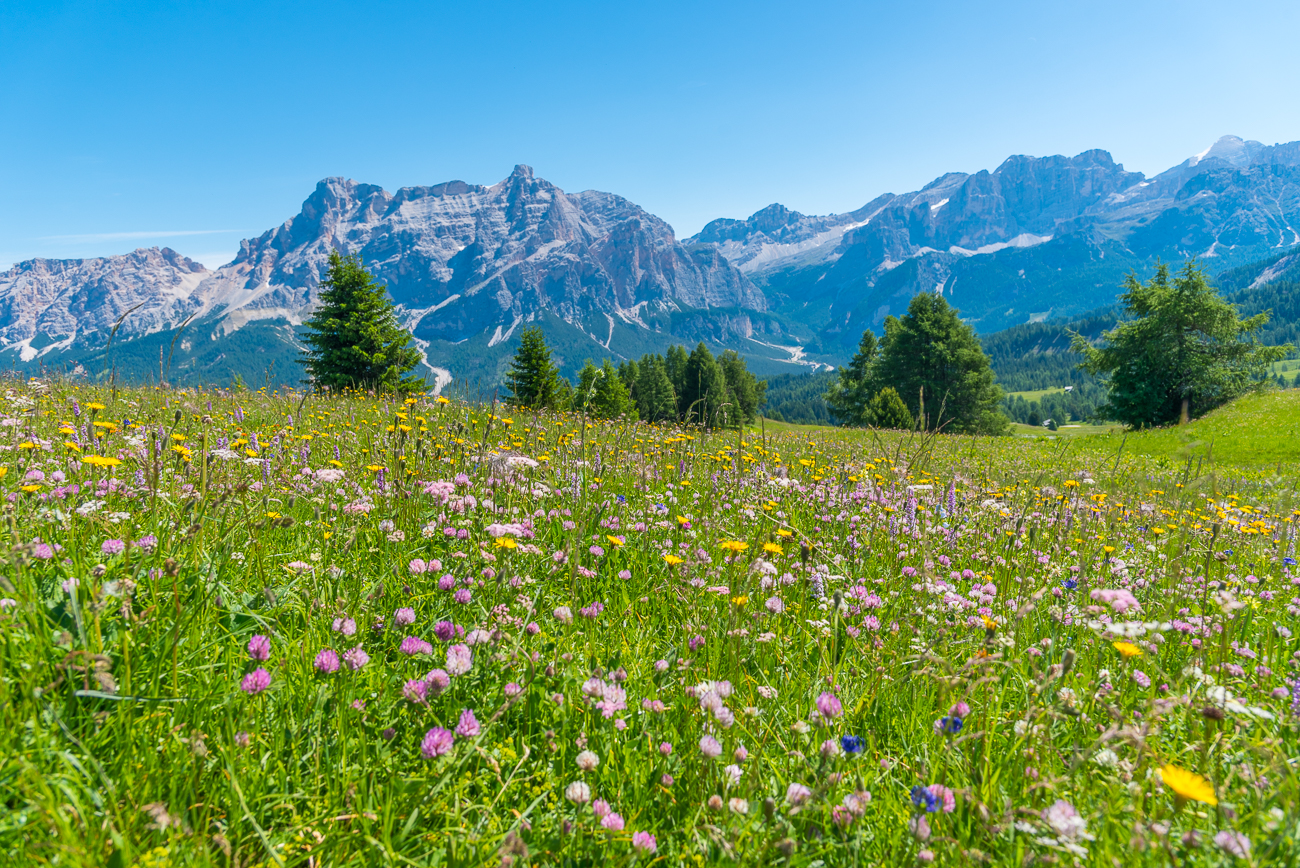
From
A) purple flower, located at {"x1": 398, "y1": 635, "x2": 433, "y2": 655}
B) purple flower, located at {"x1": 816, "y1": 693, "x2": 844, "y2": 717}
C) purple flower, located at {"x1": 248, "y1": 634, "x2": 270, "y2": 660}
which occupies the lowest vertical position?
purple flower, located at {"x1": 816, "y1": 693, "x2": 844, "y2": 717}

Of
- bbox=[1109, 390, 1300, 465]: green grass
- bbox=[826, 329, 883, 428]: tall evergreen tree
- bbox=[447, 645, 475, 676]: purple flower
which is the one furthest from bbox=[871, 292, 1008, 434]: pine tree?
bbox=[447, 645, 475, 676]: purple flower

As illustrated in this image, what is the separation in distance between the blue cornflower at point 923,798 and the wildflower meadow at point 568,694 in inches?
0.6

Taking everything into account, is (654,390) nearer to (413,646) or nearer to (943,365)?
(943,365)

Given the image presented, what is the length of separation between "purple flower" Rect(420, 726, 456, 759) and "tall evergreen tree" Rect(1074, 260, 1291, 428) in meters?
45.3

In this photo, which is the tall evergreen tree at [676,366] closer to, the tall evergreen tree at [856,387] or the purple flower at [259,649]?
the tall evergreen tree at [856,387]

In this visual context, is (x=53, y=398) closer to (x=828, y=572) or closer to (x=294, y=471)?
(x=294, y=471)

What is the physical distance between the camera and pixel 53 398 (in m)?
7.47

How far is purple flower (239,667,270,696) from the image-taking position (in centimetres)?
170

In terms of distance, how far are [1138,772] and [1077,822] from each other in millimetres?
595

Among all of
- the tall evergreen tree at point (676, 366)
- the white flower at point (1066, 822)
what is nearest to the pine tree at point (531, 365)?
the white flower at point (1066, 822)

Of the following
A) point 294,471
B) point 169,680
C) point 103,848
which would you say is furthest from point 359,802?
point 294,471

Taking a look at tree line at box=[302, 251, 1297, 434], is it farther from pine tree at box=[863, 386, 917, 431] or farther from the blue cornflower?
the blue cornflower

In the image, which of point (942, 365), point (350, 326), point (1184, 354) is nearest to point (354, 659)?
point (350, 326)

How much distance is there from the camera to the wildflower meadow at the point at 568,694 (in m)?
1.51
